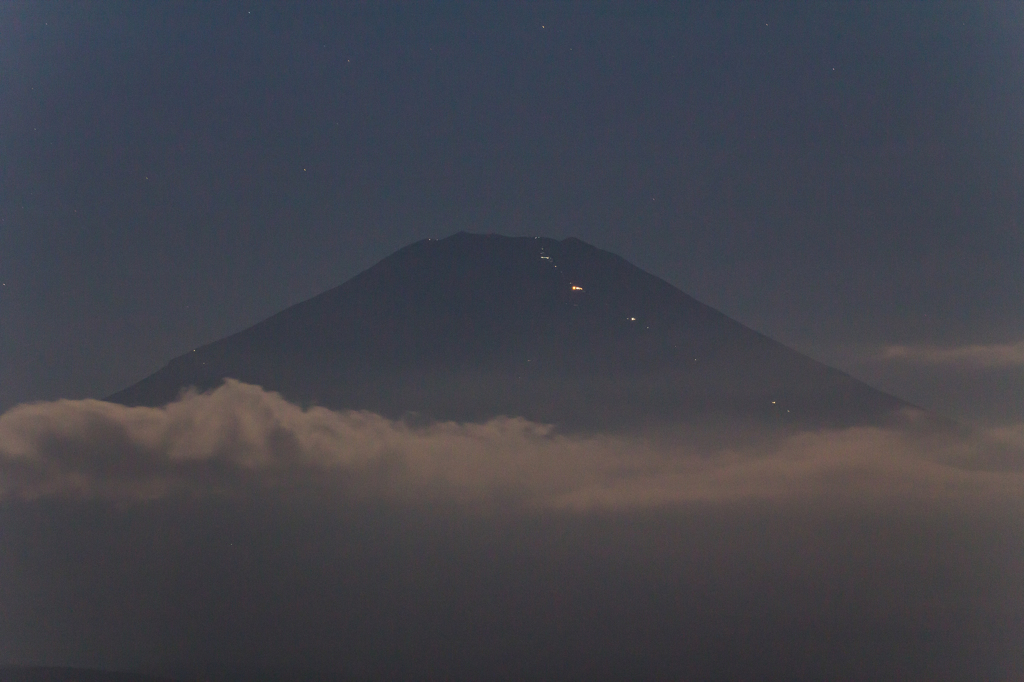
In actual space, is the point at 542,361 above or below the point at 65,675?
above

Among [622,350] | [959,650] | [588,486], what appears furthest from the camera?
[622,350]

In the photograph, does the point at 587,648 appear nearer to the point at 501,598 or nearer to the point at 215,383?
the point at 501,598

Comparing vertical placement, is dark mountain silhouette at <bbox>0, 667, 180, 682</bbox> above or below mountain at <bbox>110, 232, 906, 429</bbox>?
below

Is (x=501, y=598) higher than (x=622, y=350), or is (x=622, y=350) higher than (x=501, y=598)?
(x=622, y=350)

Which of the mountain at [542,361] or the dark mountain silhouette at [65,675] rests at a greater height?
the mountain at [542,361]

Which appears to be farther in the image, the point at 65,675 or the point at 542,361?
the point at 542,361

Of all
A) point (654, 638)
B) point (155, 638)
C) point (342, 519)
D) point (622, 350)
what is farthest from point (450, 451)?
point (155, 638)

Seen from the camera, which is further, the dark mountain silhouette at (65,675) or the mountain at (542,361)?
the mountain at (542,361)

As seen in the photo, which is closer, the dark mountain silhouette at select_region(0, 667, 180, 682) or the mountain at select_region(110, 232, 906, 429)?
the dark mountain silhouette at select_region(0, 667, 180, 682)
